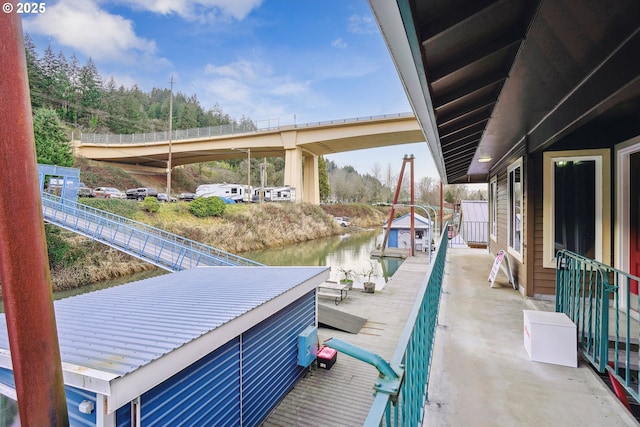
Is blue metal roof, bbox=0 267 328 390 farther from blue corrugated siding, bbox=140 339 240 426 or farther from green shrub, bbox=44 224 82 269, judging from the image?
green shrub, bbox=44 224 82 269

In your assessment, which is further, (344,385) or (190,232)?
(190,232)

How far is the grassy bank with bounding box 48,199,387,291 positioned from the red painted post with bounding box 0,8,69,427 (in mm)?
12691

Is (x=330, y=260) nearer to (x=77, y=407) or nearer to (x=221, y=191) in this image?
(x=221, y=191)

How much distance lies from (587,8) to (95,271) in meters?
15.2

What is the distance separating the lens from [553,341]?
249cm

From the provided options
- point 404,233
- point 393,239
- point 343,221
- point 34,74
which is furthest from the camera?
point 343,221

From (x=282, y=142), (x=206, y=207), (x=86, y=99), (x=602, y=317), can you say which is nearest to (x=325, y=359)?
(x=602, y=317)

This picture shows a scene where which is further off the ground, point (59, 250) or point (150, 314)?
point (150, 314)

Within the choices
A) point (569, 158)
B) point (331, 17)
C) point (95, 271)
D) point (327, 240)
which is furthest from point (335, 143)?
point (569, 158)

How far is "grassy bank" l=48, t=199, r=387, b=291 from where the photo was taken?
39.1 feet

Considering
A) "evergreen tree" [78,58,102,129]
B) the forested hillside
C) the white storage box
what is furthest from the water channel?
"evergreen tree" [78,58,102,129]

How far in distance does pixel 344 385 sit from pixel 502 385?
10.2ft

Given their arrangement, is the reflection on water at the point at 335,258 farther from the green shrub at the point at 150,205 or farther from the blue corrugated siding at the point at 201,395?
the blue corrugated siding at the point at 201,395

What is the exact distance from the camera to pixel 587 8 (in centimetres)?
145
